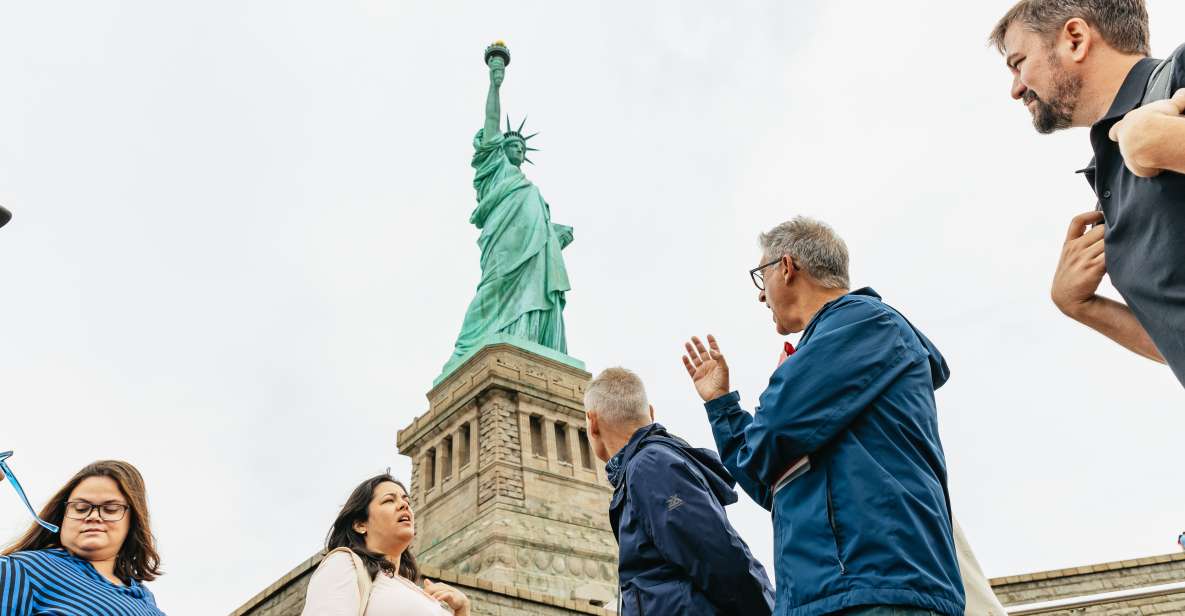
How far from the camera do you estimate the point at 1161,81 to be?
2.03 meters

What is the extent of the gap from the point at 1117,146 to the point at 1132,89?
0.15 m

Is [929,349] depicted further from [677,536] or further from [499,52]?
[499,52]

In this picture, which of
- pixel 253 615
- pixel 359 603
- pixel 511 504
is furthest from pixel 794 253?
pixel 511 504

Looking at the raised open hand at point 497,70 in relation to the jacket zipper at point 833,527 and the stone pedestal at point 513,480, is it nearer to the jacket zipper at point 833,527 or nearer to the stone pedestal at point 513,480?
the stone pedestal at point 513,480

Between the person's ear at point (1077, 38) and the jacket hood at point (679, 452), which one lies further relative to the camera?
the jacket hood at point (679, 452)

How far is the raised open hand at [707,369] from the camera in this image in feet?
11.4

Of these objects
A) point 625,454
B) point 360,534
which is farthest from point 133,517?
point 625,454

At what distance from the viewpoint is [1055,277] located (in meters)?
2.54

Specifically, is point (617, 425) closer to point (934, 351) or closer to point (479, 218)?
point (934, 351)

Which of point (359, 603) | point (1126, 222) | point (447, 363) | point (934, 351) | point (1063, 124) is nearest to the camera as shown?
point (1126, 222)

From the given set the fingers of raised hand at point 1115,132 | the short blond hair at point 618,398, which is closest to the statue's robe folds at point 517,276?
the short blond hair at point 618,398

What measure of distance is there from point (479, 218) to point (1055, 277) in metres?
24.7

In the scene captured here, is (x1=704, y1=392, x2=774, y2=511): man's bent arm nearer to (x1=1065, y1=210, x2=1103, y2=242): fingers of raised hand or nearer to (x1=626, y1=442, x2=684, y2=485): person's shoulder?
(x1=626, y1=442, x2=684, y2=485): person's shoulder

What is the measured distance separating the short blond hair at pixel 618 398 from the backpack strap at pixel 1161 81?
2401 millimetres
